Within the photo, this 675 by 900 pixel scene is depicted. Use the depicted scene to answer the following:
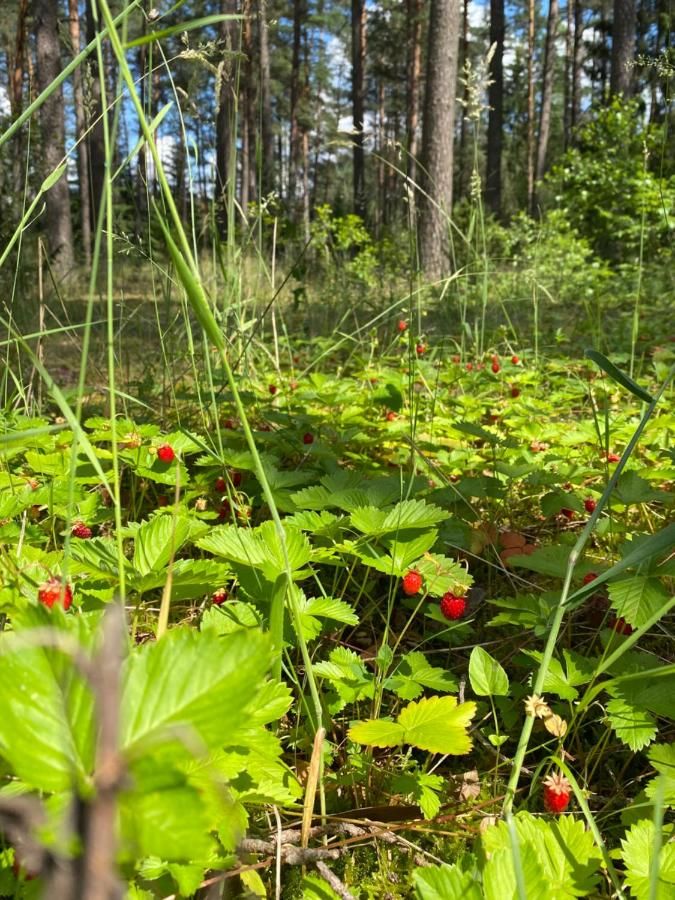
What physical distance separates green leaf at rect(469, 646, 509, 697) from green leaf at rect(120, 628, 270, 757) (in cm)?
55

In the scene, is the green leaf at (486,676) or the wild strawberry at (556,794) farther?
the green leaf at (486,676)

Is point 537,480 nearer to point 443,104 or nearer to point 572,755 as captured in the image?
point 572,755

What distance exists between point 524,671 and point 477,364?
207 centimetres

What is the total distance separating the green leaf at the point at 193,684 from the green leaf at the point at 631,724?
1.95ft

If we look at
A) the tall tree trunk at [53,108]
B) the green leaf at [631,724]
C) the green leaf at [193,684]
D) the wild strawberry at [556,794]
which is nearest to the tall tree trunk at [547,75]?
the tall tree trunk at [53,108]

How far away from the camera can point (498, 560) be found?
1403 millimetres

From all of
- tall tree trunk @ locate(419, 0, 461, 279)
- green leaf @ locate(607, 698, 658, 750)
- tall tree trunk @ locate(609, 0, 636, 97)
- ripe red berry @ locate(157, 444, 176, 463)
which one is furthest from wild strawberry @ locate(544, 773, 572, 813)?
tall tree trunk @ locate(609, 0, 636, 97)

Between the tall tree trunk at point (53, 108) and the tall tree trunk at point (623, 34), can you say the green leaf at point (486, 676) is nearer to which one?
the tall tree trunk at point (53, 108)

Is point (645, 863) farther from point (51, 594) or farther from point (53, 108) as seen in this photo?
point (53, 108)

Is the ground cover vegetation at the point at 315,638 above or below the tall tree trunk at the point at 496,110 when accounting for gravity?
below

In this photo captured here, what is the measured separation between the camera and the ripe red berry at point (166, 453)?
1401mm

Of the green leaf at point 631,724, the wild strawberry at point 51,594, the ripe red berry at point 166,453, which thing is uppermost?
the wild strawberry at point 51,594

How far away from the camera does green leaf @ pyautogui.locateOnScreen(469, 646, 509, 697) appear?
0.93m

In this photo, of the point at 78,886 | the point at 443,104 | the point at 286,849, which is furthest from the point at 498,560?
the point at 443,104
